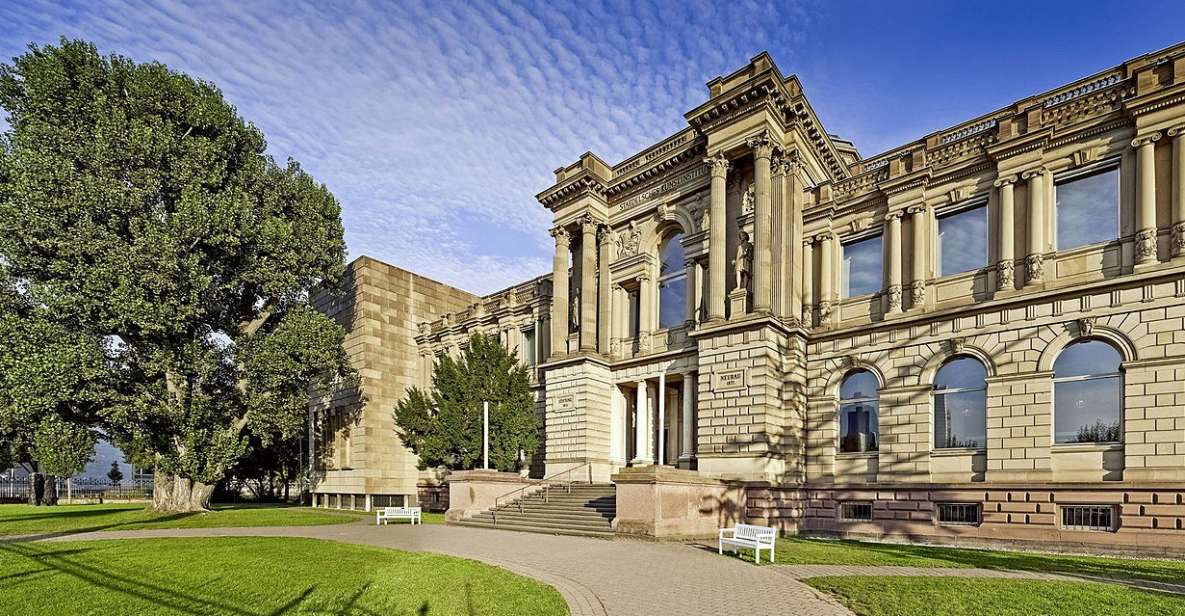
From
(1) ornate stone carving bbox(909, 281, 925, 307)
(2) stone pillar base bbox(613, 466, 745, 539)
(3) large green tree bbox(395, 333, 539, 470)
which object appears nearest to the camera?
(2) stone pillar base bbox(613, 466, 745, 539)

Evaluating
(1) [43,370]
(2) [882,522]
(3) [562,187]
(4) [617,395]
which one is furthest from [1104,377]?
(1) [43,370]

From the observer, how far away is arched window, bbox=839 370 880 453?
2159 centimetres

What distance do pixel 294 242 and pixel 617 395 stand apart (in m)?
16.2

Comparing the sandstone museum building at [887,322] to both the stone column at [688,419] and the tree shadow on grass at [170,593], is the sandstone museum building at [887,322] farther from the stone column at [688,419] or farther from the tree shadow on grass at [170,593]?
the tree shadow on grass at [170,593]

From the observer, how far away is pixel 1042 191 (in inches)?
750

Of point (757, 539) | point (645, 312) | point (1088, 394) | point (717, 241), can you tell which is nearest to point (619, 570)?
point (757, 539)

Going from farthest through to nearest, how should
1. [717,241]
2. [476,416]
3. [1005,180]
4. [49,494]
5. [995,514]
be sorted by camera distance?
[49,494], [476,416], [717,241], [1005,180], [995,514]

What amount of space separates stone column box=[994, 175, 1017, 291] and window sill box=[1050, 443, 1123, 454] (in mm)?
4708

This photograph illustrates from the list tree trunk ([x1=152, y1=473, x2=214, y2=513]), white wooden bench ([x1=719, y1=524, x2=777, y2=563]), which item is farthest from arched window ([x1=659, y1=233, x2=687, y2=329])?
tree trunk ([x1=152, y1=473, x2=214, y2=513])

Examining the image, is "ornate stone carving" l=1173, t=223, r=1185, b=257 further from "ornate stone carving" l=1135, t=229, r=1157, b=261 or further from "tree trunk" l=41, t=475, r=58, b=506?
"tree trunk" l=41, t=475, r=58, b=506

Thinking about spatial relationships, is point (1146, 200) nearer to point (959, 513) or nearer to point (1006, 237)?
point (1006, 237)

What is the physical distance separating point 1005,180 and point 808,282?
696 centimetres

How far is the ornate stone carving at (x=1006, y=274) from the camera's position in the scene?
19359 millimetres

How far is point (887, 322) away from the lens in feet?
70.3
